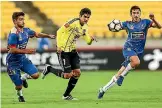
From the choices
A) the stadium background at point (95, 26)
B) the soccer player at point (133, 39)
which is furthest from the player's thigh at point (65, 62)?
the stadium background at point (95, 26)

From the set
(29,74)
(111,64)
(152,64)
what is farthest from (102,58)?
(29,74)

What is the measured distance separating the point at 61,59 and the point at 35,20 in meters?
15.9

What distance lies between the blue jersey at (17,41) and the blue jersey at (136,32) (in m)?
2.42

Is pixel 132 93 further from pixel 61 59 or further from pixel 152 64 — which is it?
pixel 152 64

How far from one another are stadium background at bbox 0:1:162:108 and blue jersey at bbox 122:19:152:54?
1.18 meters

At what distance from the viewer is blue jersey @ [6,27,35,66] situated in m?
13.0

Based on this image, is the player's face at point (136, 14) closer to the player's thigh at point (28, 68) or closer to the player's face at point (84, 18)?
the player's face at point (84, 18)

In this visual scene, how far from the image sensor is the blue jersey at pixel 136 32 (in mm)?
14422

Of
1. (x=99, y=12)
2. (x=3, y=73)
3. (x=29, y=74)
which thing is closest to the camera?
(x=29, y=74)

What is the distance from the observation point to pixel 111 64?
2552cm

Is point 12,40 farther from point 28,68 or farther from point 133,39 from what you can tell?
point 133,39

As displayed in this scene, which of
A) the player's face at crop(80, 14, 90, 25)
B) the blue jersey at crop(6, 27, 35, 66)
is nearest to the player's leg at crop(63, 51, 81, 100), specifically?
the player's face at crop(80, 14, 90, 25)

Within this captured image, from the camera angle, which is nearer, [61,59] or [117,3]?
[61,59]

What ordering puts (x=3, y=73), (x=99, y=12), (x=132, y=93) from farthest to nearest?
1. (x=99, y=12)
2. (x=3, y=73)
3. (x=132, y=93)
